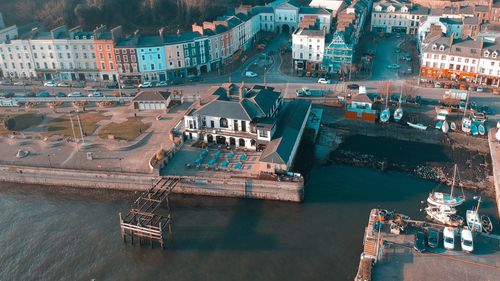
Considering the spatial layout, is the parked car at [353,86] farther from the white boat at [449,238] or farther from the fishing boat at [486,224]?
the white boat at [449,238]

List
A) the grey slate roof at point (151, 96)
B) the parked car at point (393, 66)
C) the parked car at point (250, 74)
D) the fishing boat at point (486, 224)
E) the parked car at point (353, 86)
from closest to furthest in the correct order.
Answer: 1. the fishing boat at point (486, 224)
2. the grey slate roof at point (151, 96)
3. the parked car at point (353, 86)
4. the parked car at point (250, 74)
5. the parked car at point (393, 66)

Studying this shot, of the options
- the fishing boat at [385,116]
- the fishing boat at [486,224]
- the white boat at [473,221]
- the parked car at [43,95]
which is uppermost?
the parked car at [43,95]

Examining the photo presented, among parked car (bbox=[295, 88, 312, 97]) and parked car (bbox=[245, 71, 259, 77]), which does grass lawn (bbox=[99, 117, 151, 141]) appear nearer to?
parked car (bbox=[245, 71, 259, 77])

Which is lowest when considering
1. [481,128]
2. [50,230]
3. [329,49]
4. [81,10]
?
[50,230]

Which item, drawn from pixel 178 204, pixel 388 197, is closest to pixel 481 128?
pixel 388 197

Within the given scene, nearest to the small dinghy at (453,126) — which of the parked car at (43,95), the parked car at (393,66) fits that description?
the parked car at (393,66)

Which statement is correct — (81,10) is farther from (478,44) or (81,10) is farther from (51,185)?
(478,44)
